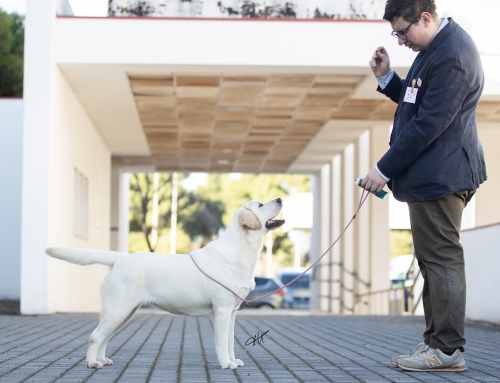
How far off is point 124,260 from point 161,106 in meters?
11.4

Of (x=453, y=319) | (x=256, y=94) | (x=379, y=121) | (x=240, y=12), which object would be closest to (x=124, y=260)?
(x=453, y=319)

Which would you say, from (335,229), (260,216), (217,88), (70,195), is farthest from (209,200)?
(260,216)

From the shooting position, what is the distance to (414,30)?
16.5 feet

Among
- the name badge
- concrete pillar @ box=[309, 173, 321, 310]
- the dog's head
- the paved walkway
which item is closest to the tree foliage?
concrete pillar @ box=[309, 173, 321, 310]

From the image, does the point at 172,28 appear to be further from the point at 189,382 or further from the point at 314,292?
the point at 314,292

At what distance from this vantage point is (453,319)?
192 inches

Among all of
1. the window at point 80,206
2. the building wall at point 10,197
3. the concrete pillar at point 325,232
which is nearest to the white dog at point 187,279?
the window at point 80,206

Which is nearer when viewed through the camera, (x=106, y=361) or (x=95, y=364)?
(x=95, y=364)

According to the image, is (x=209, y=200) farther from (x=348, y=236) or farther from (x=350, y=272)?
(x=350, y=272)

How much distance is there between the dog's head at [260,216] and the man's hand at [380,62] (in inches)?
45.5

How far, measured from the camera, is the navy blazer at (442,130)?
4.89 metres

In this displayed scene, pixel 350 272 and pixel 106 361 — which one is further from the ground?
pixel 106 361

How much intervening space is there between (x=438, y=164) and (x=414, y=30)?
0.86 metres

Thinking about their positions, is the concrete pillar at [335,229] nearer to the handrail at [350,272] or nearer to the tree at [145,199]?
the handrail at [350,272]
